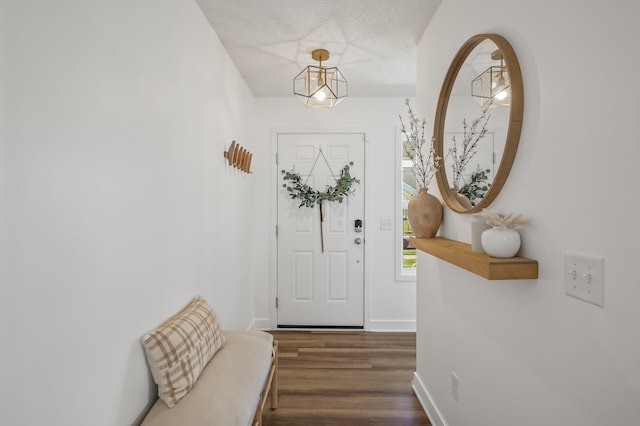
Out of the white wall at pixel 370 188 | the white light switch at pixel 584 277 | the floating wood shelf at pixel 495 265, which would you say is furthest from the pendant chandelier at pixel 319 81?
the white light switch at pixel 584 277

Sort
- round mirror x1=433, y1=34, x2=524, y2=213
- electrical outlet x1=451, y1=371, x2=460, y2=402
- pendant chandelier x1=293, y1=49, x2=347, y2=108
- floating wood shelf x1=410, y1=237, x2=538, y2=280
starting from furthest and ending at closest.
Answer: pendant chandelier x1=293, y1=49, x2=347, y2=108, electrical outlet x1=451, y1=371, x2=460, y2=402, round mirror x1=433, y1=34, x2=524, y2=213, floating wood shelf x1=410, y1=237, x2=538, y2=280

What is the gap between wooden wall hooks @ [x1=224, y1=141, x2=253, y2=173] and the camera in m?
2.61

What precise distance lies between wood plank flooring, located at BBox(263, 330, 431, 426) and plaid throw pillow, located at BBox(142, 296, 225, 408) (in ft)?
2.83

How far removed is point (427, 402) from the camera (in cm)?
216

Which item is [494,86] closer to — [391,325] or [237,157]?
[237,157]

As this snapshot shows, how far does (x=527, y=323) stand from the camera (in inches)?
45.3

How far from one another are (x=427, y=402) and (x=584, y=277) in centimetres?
162

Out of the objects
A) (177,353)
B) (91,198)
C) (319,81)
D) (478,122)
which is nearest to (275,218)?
(319,81)

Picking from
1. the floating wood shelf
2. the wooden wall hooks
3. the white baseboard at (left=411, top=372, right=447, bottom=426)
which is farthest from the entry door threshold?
the floating wood shelf

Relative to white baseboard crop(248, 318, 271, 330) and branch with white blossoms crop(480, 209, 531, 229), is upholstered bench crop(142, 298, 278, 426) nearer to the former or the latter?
branch with white blossoms crop(480, 209, 531, 229)

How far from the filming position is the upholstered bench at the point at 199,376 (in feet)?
4.25

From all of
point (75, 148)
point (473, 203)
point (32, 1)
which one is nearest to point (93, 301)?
point (75, 148)

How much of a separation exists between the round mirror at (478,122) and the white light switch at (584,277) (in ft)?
1.42

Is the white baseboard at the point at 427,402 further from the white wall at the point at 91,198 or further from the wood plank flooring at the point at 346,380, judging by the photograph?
the white wall at the point at 91,198
